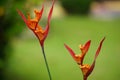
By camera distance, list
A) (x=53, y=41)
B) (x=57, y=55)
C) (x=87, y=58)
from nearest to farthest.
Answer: (x=87, y=58)
(x=57, y=55)
(x=53, y=41)

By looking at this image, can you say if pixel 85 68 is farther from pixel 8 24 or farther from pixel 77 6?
pixel 77 6

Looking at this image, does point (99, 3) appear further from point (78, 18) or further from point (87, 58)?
point (87, 58)

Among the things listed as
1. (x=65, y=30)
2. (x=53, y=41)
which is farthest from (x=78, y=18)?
(x=53, y=41)

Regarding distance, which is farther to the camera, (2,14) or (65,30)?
(65,30)

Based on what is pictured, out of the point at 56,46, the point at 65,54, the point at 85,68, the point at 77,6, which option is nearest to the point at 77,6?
the point at 77,6

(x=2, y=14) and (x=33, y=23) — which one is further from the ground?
(x=33, y=23)

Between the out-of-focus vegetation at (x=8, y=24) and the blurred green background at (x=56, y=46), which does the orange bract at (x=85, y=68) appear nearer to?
the blurred green background at (x=56, y=46)

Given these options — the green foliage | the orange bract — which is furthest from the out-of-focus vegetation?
the green foliage

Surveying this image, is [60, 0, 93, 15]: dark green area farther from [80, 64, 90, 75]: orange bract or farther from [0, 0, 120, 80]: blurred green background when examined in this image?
[80, 64, 90, 75]: orange bract
